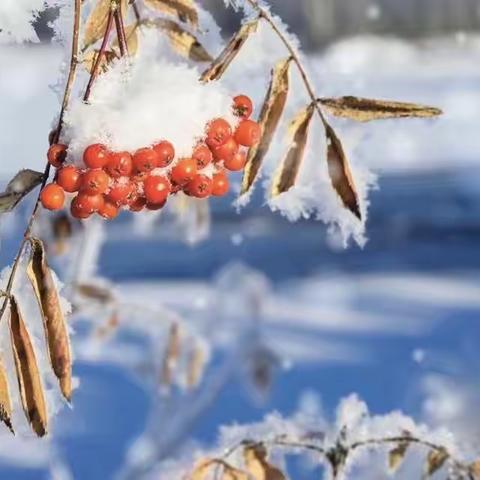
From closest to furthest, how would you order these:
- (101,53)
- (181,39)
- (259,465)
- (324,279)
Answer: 1. (101,53)
2. (181,39)
3. (259,465)
4. (324,279)

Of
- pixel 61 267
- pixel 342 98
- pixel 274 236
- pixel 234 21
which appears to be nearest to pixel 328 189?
pixel 342 98

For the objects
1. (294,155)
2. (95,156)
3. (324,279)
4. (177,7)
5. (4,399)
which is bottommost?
(4,399)

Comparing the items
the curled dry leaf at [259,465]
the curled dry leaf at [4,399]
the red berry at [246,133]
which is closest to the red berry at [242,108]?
the red berry at [246,133]

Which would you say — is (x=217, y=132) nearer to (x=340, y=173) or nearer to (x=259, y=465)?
(x=340, y=173)

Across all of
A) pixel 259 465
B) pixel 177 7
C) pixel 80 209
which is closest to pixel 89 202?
pixel 80 209

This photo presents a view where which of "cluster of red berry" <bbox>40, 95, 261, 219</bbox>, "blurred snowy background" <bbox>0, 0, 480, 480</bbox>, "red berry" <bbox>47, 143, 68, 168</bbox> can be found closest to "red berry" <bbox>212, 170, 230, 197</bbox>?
"cluster of red berry" <bbox>40, 95, 261, 219</bbox>

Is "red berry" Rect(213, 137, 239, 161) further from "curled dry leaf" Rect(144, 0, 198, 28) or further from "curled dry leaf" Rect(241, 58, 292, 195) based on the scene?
"curled dry leaf" Rect(144, 0, 198, 28)
